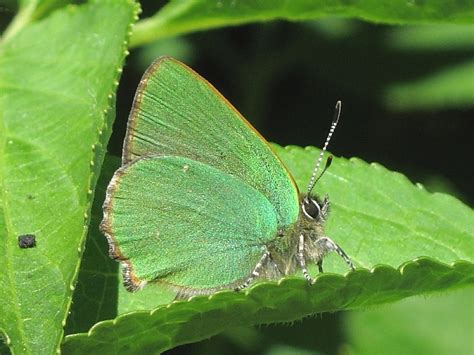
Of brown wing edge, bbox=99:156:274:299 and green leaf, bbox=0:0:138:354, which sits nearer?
green leaf, bbox=0:0:138:354

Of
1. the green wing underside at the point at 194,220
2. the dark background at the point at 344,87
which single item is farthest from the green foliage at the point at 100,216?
the dark background at the point at 344,87

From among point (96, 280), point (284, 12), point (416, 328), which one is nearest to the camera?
point (96, 280)

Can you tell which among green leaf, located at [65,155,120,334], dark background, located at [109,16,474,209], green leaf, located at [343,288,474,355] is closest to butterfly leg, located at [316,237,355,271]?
green leaf, located at [65,155,120,334]

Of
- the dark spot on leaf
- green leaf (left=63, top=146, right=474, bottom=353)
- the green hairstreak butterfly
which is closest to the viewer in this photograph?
green leaf (left=63, top=146, right=474, bottom=353)

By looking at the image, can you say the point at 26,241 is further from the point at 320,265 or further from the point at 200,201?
the point at 320,265

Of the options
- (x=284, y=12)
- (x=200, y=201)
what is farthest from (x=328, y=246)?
(x=284, y=12)

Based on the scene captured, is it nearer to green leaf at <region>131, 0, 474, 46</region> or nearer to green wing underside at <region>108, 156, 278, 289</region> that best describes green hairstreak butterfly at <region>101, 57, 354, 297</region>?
green wing underside at <region>108, 156, 278, 289</region>

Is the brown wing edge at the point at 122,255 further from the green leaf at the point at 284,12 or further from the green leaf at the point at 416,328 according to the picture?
the green leaf at the point at 416,328
